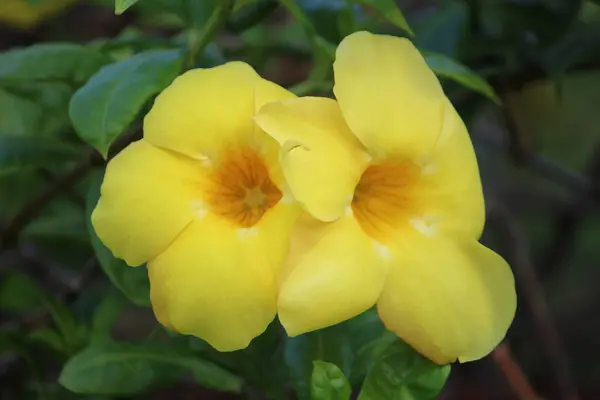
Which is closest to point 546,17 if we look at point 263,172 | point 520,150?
point 520,150

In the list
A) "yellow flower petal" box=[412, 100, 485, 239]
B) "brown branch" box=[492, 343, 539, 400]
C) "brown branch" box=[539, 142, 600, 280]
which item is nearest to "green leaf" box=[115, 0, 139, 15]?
"yellow flower petal" box=[412, 100, 485, 239]

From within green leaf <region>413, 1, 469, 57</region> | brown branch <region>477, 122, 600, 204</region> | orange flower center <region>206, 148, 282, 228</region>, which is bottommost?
brown branch <region>477, 122, 600, 204</region>

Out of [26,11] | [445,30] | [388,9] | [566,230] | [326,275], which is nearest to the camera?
[326,275]

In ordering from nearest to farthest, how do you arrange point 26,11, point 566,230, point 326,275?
point 326,275, point 26,11, point 566,230

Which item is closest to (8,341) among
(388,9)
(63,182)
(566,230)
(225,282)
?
(63,182)

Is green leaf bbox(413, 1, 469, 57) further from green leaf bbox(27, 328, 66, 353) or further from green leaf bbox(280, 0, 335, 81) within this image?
green leaf bbox(27, 328, 66, 353)

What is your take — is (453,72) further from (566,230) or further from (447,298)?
(566,230)
